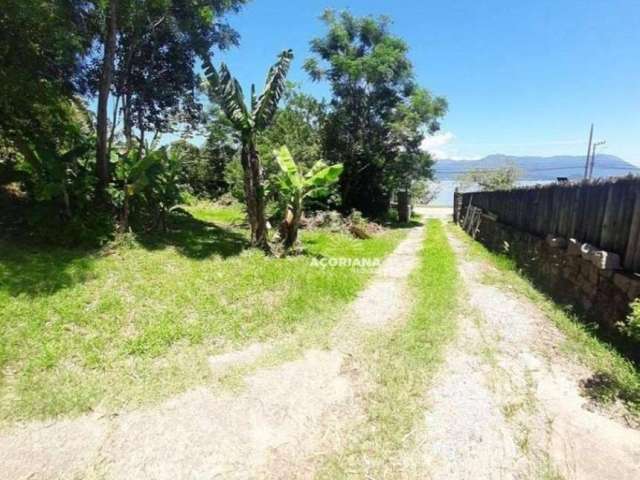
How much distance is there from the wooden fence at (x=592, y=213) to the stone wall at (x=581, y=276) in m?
0.16

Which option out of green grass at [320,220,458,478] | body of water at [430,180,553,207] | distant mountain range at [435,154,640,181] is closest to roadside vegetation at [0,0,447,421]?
green grass at [320,220,458,478]

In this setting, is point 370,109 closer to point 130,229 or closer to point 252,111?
point 252,111

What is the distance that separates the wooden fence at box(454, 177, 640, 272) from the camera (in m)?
4.12

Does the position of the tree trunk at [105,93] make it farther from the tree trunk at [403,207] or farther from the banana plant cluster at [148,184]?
the tree trunk at [403,207]

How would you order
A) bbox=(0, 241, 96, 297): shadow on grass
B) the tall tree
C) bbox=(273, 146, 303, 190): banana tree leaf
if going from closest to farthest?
bbox=(0, 241, 96, 297): shadow on grass
the tall tree
bbox=(273, 146, 303, 190): banana tree leaf

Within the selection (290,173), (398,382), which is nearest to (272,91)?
(290,173)

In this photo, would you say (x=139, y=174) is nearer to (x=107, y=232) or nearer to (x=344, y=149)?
(x=107, y=232)

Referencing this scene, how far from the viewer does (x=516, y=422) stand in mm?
2826

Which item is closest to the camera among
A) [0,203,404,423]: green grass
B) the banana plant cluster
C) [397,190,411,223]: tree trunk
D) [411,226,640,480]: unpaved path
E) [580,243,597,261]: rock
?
[411,226,640,480]: unpaved path

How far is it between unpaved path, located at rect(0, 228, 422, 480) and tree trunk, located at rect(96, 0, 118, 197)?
640 cm

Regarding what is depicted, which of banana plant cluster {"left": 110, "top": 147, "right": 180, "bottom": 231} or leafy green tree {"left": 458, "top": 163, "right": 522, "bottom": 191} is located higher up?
banana plant cluster {"left": 110, "top": 147, "right": 180, "bottom": 231}

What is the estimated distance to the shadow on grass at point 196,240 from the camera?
7.68 m

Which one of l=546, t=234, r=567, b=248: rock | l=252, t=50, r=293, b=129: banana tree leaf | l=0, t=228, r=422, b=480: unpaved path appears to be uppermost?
l=252, t=50, r=293, b=129: banana tree leaf

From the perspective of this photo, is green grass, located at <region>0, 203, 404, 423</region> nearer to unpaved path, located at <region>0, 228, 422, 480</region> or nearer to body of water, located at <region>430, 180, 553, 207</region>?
unpaved path, located at <region>0, 228, 422, 480</region>
